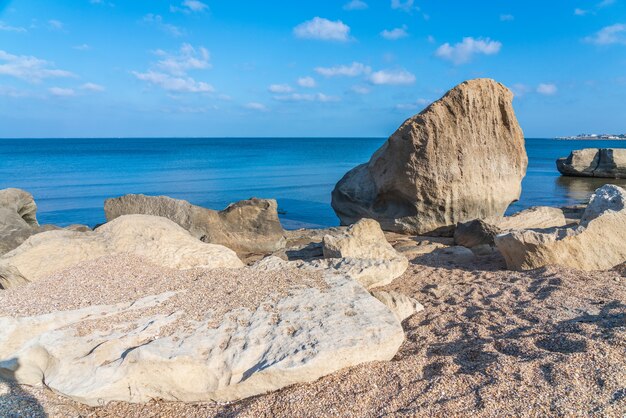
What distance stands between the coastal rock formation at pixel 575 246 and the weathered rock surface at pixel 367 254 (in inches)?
63.0

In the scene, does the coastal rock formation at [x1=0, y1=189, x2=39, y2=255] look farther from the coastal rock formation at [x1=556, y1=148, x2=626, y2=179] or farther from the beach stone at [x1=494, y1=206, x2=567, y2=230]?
the coastal rock formation at [x1=556, y1=148, x2=626, y2=179]

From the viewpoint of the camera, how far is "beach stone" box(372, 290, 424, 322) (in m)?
5.00

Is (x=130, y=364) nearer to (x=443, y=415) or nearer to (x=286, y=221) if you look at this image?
(x=443, y=415)

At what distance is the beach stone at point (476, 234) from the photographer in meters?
8.90

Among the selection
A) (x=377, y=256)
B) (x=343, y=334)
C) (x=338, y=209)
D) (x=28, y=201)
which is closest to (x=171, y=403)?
→ (x=343, y=334)

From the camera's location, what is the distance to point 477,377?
128 inches

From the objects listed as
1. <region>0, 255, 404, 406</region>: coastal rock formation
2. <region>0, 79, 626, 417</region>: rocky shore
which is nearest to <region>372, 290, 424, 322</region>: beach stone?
<region>0, 79, 626, 417</region>: rocky shore

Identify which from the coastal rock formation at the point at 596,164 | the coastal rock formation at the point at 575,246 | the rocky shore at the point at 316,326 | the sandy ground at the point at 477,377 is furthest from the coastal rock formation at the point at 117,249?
the coastal rock formation at the point at 596,164

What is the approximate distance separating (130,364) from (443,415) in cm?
229

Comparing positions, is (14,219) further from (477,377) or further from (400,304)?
(477,377)

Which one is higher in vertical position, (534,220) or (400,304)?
(534,220)

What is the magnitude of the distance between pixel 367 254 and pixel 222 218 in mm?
3852

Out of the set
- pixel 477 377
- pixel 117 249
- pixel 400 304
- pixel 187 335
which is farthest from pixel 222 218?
pixel 477 377

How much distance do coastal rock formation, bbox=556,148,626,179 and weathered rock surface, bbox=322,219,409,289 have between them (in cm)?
3124
